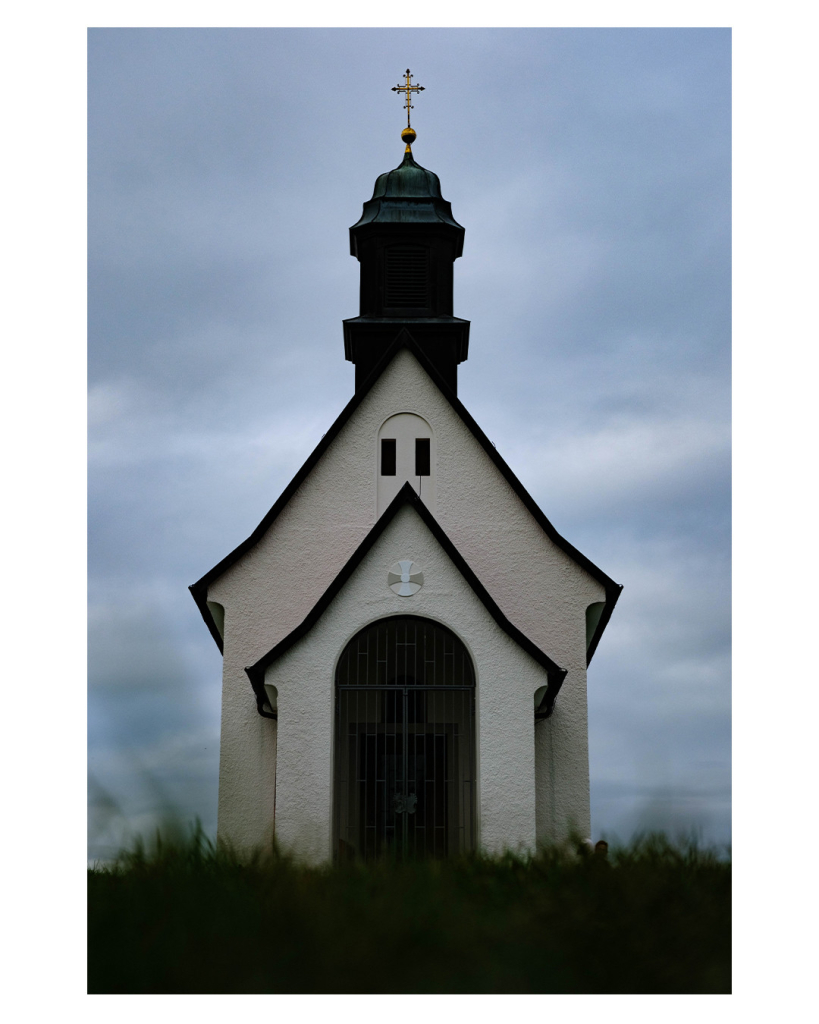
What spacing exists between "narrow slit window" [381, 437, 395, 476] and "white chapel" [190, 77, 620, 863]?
0.02 meters

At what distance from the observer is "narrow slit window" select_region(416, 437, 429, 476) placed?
54.2ft

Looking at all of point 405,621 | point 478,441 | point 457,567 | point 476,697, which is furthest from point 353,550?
point 476,697

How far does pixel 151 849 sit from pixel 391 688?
6.48 m

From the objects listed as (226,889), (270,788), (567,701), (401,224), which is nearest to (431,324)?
(401,224)

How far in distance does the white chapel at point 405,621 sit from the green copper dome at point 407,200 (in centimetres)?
4

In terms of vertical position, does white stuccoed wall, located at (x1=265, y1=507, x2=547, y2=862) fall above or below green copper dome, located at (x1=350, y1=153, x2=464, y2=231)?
below

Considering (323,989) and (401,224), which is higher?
(401,224)

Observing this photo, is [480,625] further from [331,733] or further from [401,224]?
[401,224]

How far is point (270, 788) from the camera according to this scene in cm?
1506

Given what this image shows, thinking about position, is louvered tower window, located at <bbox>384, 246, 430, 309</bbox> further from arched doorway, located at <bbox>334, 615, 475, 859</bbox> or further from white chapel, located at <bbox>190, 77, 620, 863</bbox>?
arched doorway, located at <bbox>334, 615, 475, 859</bbox>

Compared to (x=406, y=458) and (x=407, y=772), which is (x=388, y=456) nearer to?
(x=406, y=458)

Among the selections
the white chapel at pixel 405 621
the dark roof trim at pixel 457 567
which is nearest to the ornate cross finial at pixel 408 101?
the white chapel at pixel 405 621

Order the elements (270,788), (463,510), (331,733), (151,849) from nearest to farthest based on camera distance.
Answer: (151,849) → (331,733) → (270,788) → (463,510)


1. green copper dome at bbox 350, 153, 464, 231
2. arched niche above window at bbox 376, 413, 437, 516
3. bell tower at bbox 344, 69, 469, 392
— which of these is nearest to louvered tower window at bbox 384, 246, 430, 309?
bell tower at bbox 344, 69, 469, 392
